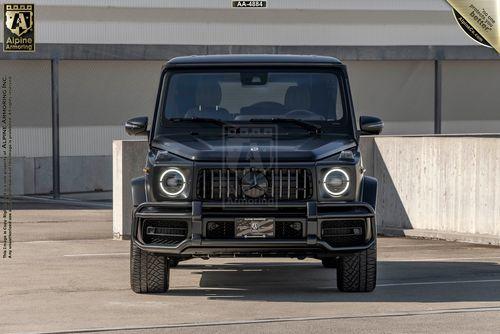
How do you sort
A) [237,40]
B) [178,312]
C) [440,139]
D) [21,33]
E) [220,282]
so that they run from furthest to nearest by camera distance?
[237,40] < [21,33] < [440,139] < [220,282] < [178,312]

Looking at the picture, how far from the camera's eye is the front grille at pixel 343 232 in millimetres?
12531

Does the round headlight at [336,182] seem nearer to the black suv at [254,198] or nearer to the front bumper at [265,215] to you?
the black suv at [254,198]

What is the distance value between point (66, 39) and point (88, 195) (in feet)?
15.7

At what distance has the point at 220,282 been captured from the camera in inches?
558

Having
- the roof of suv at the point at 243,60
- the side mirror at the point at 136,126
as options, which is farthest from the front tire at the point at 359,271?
the side mirror at the point at 136,126

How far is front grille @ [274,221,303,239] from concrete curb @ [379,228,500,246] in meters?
6.24

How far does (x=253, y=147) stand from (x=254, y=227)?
790 millimetres

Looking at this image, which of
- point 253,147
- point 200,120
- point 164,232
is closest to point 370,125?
point 253,147

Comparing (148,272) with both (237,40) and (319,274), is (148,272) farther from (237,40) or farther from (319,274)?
(237,40)

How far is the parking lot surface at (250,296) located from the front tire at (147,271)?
11 centimetres

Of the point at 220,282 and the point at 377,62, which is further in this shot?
the point at 377,62

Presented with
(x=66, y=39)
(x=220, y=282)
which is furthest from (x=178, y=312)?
(x=66, y=39)

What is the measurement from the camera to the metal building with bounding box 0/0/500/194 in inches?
1260

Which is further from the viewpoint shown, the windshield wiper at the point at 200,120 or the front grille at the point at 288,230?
the windshield wiper at the point at 200,120
